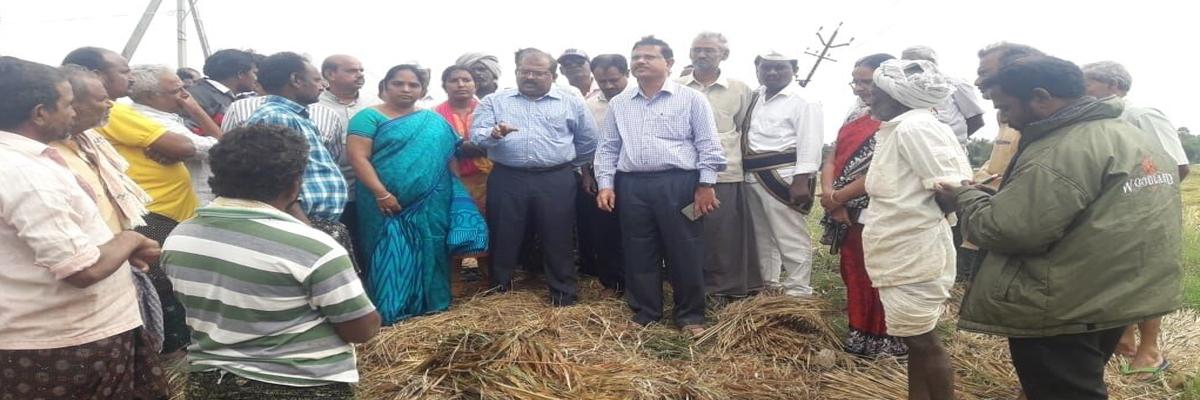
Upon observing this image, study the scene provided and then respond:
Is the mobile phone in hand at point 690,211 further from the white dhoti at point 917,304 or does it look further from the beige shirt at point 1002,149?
the beige shirt at point 1002,149

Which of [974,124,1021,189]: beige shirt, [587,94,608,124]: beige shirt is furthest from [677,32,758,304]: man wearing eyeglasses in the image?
[974,124,1021,189]: beige shirt

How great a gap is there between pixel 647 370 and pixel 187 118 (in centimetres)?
278

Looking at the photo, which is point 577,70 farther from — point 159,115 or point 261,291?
point 261,291

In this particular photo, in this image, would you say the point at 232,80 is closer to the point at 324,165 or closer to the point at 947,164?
the point at 324,165

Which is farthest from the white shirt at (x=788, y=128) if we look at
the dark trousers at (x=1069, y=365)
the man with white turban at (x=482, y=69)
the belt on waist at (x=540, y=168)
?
the dark trousers at (x=1069, y=365)

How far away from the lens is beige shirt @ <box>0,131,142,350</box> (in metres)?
1.89

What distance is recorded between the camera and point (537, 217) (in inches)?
168

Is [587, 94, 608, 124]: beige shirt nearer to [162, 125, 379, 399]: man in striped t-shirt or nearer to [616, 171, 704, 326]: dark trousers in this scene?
[616, 171, 704, 326]: dark trousers

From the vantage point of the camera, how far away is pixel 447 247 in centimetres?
427

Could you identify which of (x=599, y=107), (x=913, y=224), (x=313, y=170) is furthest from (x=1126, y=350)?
(x=313, y=170)

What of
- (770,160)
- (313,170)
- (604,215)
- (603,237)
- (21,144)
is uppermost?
(21,144)

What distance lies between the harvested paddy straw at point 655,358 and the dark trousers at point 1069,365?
2.92 ft

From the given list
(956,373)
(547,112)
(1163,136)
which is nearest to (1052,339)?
(956,373)

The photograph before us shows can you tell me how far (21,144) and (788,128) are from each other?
12.2 ft
